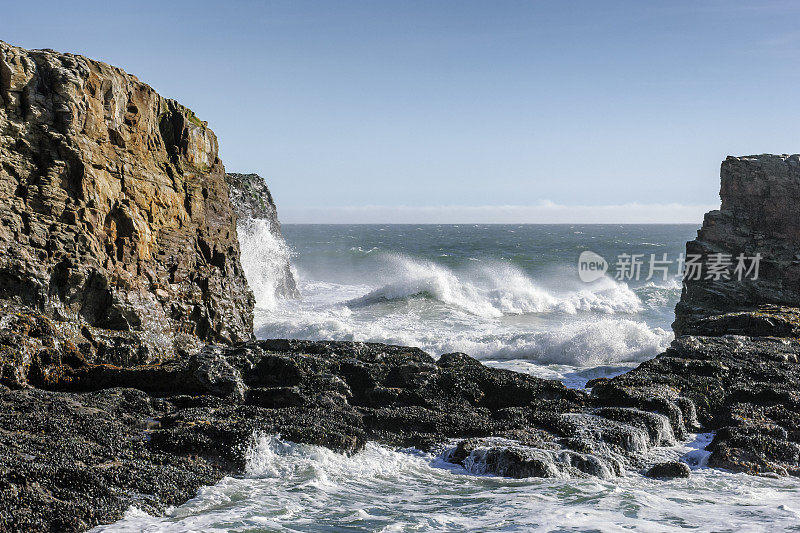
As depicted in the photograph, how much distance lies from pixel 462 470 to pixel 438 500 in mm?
999

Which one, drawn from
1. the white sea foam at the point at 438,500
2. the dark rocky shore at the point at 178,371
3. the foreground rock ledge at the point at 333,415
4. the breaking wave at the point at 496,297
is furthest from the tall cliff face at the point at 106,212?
the breaking wave at the point at 496,297

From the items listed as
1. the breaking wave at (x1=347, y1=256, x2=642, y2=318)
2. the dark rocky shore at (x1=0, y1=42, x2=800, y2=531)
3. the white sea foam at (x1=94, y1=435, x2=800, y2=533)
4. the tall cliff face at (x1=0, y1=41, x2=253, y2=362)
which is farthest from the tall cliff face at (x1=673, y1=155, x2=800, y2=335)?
the tall cliff face at (x1=0, y1=41, x2=253, y2=362)

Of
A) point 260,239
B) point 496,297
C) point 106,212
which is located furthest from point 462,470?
point 496,297

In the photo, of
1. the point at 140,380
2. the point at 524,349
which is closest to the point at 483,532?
the point at 140,380

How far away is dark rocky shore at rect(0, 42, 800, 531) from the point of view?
725 centimetres

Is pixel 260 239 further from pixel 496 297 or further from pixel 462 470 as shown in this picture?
pixel 462 470

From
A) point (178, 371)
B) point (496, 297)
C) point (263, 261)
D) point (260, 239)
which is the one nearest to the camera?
point (178, 371)

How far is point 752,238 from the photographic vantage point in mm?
17562

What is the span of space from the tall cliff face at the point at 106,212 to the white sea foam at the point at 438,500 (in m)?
4.79

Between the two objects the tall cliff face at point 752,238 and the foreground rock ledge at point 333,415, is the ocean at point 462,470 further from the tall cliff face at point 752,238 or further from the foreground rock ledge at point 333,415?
the tall cliff face at point 752,238

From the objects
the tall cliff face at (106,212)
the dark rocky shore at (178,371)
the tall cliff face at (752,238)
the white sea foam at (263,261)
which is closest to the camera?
the dark rocky shore at (178,371)

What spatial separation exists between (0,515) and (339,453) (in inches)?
141

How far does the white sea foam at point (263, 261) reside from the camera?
2452cm

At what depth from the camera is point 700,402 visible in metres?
10.1
